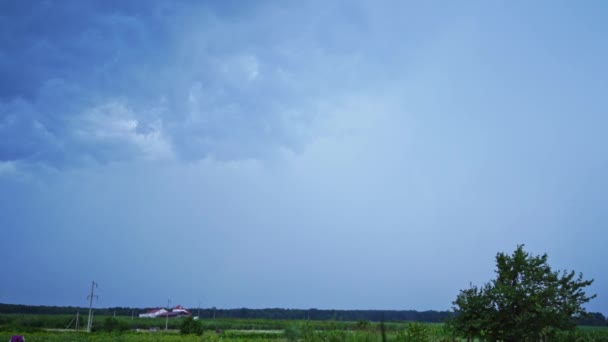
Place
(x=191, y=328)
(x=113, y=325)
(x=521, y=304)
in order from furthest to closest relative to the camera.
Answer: (x=113, y=325)
(x=191, y=328)
(x=521, y=304)

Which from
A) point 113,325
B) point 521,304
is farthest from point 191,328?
point 521,304

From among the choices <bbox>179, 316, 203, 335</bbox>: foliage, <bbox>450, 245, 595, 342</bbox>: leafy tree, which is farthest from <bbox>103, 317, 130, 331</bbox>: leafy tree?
<bbox>450, 245, 595, 342</bbox>: leafy tree

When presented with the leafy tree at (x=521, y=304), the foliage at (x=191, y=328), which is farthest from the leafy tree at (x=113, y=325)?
Answer: the leafy tree at (x=521, y=304)

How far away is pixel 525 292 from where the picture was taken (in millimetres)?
13703

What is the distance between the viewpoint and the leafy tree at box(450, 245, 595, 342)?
13492 millimetres

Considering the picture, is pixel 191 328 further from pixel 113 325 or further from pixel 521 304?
pixel 521 304

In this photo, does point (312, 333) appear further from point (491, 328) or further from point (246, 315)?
point (246, 315)

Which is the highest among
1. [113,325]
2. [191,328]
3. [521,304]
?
[521,304]

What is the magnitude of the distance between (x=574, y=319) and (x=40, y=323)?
234 feet

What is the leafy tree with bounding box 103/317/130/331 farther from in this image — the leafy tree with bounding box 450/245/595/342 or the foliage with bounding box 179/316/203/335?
the leafy tree with bounding box 450/245/595/342

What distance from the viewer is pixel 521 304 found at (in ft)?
44.7

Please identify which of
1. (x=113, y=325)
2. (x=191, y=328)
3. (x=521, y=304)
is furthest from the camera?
(x=113, y=325)

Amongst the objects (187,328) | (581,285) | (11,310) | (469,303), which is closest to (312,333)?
(469,303)

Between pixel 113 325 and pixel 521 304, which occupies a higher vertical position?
pixel 521 304
